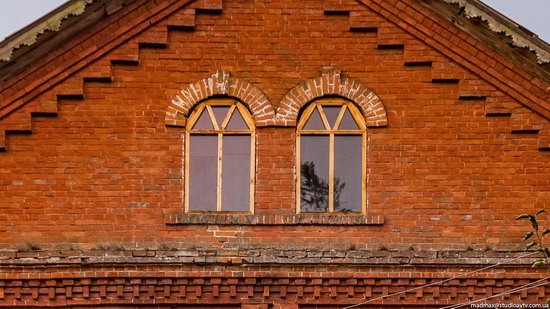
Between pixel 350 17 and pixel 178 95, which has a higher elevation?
pixel 350 17

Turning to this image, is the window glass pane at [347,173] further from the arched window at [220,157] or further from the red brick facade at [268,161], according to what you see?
the arched window at [220,157]

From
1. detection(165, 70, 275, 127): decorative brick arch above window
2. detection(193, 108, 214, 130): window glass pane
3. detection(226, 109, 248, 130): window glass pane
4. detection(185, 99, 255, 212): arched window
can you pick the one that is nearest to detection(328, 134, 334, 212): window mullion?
detection(165, 70, 275, 127): decorative brick arch above window

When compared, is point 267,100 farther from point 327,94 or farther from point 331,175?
point 331,175

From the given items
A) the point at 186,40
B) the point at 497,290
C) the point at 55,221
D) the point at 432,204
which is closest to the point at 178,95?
the point at 186,40

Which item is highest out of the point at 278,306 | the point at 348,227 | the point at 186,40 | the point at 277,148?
the point at 186,40

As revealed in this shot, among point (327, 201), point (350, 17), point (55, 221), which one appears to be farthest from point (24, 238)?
point (350, 17)

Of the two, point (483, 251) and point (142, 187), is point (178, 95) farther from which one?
point (483, 251)

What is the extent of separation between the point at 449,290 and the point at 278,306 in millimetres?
2368

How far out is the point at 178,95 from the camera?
58.4 feet

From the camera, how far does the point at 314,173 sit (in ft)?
58.2

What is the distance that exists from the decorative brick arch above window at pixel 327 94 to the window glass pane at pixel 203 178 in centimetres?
115

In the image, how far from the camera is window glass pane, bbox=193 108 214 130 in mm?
17812

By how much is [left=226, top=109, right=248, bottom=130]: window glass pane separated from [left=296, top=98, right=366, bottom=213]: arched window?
2.63 ft

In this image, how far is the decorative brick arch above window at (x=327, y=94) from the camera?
17.7 meters
